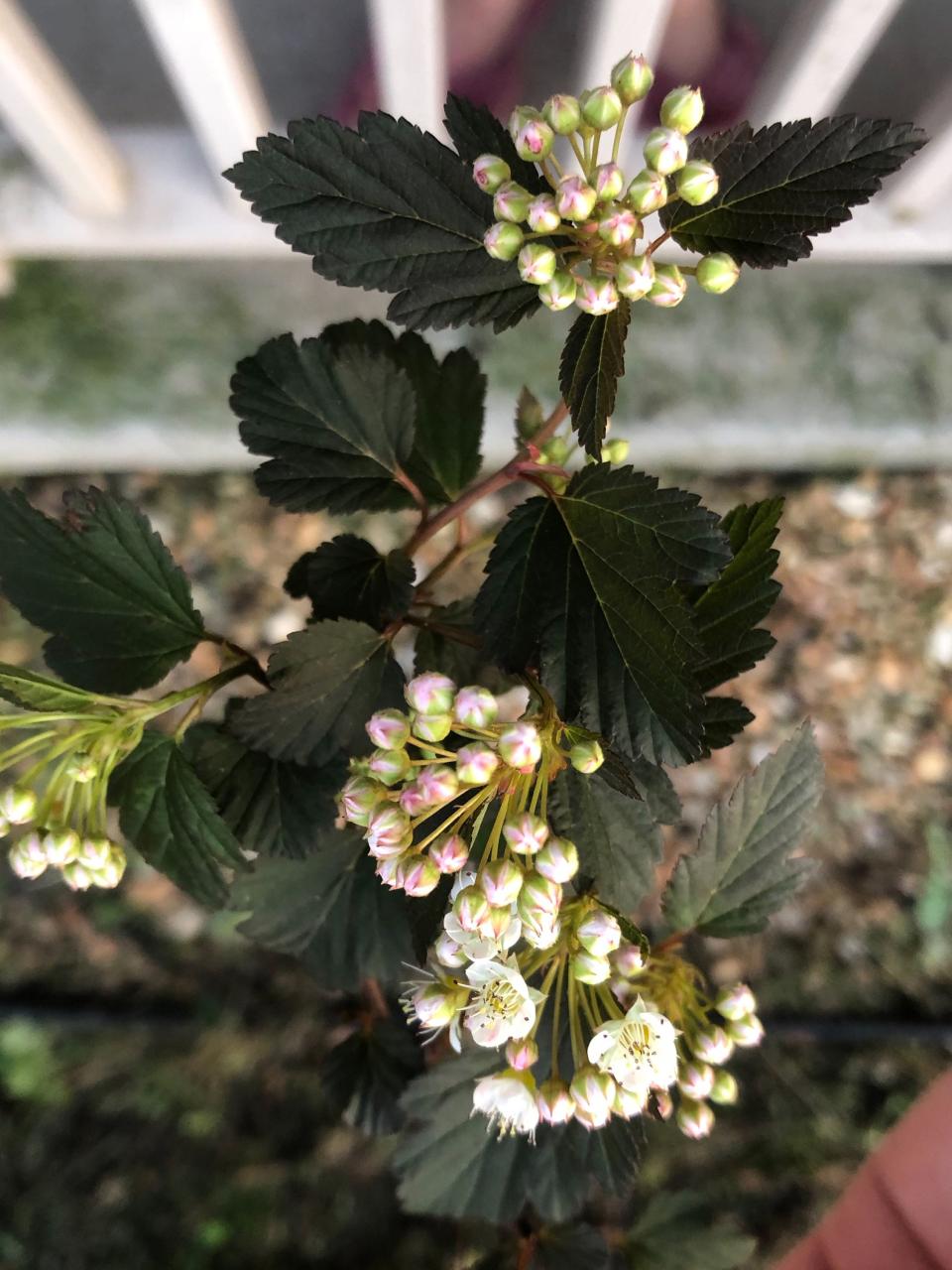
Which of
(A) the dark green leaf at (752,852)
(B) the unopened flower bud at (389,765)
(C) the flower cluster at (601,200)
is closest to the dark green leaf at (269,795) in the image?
(B) the unopened flower bud at (389,765)

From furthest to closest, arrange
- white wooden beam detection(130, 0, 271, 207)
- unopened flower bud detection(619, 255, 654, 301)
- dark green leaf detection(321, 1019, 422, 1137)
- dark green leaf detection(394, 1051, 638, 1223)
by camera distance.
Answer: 1. white wooden beam detection(130, 0, 271, 207)
2. dark green leaf detection(321, 1019, 422, 1137)
3. dark green leaf detection(394, 1051, 638, 1223)
4. unopened flower bud detection(619, 255, 654, 301)

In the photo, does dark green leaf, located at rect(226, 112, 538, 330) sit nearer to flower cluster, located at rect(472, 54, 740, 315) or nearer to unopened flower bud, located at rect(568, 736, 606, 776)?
flower cluster, located at rect(472, 54, 740, 315)

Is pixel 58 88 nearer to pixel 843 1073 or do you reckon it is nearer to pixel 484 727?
pixel 484 727

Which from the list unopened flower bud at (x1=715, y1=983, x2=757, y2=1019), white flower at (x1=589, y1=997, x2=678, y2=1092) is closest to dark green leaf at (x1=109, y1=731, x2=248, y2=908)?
white flower at (x1=589, y1=997, x2=678, y2=1092)

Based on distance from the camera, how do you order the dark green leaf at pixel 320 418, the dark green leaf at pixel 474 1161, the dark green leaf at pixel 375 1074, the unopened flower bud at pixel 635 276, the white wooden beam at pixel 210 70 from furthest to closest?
the white wooden beam at pixel 210 70
the dark green leaf at pixel 375 1074
the dark green leaf at pixel 474 1161
the dark green leaf at pixel 320 418
the unopened flower bud at pixel 635 276

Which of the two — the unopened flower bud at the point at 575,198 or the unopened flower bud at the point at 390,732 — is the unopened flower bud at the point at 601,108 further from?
the unopened flower bud at the point at 390,732

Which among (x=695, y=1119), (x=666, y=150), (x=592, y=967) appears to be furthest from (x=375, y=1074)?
(x=666, y=150)
